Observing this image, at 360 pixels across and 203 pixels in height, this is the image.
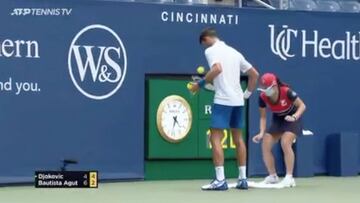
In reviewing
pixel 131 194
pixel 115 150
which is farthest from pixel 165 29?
pixel 131 194

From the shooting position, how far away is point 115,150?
12.1 meters

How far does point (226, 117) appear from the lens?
35.5 feet

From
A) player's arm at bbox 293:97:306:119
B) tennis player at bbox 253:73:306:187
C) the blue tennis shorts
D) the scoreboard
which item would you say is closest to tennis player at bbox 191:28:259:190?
the blue tennis shorts

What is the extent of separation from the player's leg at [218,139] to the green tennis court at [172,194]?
5.7 inches

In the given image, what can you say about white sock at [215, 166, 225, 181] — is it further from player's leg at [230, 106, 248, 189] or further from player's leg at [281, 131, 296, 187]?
player's leg at [281, 131, 296, 187]

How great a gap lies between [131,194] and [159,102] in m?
2.02

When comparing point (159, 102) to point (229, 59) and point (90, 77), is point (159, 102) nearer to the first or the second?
point (90, 77)

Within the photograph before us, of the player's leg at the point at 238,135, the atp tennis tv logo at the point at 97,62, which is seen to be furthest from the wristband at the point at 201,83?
the atp tennis tv logo at the point at 97,62

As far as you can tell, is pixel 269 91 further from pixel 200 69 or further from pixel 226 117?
pixel 200 69

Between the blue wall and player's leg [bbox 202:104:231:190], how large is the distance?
165 cm

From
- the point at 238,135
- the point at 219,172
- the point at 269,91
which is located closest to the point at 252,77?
the point at 269,91

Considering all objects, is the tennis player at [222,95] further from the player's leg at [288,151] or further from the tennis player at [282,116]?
the player's leg at [288,151]

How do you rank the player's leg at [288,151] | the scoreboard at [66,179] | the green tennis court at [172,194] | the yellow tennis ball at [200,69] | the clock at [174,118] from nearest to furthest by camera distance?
the green tennis court at [172,194]
the scoreboard at [66,179]
the player's leg at [288,151]
the yellow tennis ball at [200,69]
the clock at [174,118]

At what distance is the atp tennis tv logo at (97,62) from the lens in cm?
1184
